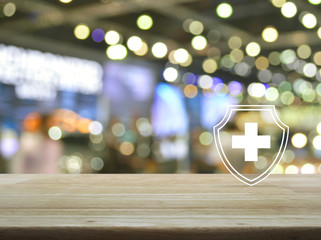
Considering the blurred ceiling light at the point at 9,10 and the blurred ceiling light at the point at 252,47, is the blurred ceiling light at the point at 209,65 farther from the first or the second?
the blurred ceiling light at the point at 9,10

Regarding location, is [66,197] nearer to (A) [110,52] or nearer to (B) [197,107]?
(B) [197,107]

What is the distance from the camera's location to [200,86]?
25.0 feet

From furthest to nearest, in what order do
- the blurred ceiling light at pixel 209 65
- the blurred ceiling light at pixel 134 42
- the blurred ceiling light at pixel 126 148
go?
the blurred ceiling light at pixel 209 65
the blurred ceiling light at pixel 134 42
the blurred ceiling light at pixel 126 148

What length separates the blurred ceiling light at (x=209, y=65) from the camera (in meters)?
7.96

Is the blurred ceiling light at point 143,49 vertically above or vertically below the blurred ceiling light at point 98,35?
below

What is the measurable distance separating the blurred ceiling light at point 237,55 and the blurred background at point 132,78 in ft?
0.11

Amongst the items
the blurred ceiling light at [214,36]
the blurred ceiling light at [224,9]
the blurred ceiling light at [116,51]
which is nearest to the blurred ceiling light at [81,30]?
the blurred ceiling light at [116,51]

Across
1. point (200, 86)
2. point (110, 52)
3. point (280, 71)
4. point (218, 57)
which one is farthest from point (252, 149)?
point (280, 71)

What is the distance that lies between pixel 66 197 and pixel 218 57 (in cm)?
751

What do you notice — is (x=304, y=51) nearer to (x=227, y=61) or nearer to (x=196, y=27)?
(x=227, y=61)

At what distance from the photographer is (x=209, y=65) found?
26.7ft

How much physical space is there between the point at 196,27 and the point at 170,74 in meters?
1.49

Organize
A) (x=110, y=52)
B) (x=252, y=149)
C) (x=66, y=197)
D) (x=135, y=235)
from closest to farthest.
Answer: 1. (x=135, y=235)
2. (x=66, y=197)
3. (x=252, y=149)
4. (x=110, y=52)

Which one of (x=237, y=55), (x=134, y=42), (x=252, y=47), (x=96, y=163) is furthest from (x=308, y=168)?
(x=237, y=55)
